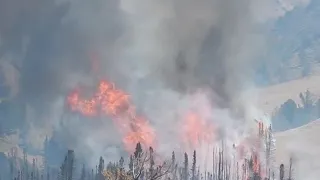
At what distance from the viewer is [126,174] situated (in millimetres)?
36875

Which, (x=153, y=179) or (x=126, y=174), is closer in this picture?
(x=153, y=179)

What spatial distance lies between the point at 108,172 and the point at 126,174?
224 cm

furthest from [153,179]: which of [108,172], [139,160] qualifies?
[108,172]

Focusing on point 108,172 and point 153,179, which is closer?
point 153,179

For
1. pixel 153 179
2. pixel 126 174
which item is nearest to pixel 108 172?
pixel 126 174

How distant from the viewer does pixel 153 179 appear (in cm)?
3419

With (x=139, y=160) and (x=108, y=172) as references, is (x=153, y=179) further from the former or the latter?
(x=108, y=172)

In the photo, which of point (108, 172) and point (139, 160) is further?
point (108, 172)

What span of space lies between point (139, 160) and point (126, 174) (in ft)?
5.15

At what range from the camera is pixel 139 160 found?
3622cm

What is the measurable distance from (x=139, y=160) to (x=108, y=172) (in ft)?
11.7

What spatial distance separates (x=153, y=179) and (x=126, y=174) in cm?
331

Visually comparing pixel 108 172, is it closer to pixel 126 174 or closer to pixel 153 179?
pixel 126 174
